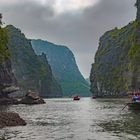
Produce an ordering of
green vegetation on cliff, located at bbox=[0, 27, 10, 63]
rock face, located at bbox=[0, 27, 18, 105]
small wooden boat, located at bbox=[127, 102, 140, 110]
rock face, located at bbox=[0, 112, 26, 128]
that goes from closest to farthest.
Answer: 1. rock face, located at bbox=[0, 112, 26, 128]
2. small wooden boat, located at bbox=[127, 102, 140, 110]
3. green vegetation on cliff, located at bbox=[0, 27, 10, 63]
4. rock face, located at bbox=[0, 27, 18, 105]

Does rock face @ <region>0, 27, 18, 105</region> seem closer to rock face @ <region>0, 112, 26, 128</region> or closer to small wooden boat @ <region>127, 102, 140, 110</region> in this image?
small wooden boat @ <region>127, 102, 140, 110</region>

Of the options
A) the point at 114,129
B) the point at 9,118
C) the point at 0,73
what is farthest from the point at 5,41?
the point at 114,129

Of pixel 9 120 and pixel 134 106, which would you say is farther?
pixel 134 106

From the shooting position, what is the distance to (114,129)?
43250mm

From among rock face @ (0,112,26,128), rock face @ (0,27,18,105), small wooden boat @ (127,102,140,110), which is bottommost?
rock face @ (0,112,26,128)

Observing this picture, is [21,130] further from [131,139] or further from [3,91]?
[3,91]

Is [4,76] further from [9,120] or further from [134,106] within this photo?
[9,120]

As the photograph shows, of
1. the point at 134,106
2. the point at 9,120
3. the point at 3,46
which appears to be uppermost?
the point at 3,46

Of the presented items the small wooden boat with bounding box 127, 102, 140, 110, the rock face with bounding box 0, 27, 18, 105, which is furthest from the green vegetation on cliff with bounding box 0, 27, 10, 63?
the small wooden boat with bounding box 127, 102, 140, 110

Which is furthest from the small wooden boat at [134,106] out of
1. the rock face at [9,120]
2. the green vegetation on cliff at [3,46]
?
the green vegetation on cliff at [3,46]

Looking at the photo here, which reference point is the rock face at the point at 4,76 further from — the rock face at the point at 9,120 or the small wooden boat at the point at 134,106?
the rock face at the point at 9,120

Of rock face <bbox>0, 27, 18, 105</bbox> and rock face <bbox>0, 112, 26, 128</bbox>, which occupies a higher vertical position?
rock face <bbox>0, 27, 18, 105</bbox>

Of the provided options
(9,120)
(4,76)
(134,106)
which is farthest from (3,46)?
(9,120)

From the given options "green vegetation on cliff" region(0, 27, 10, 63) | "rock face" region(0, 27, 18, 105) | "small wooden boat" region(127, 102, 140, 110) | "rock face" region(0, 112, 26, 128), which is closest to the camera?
"rock face" region(0, 112, 26, 128)
